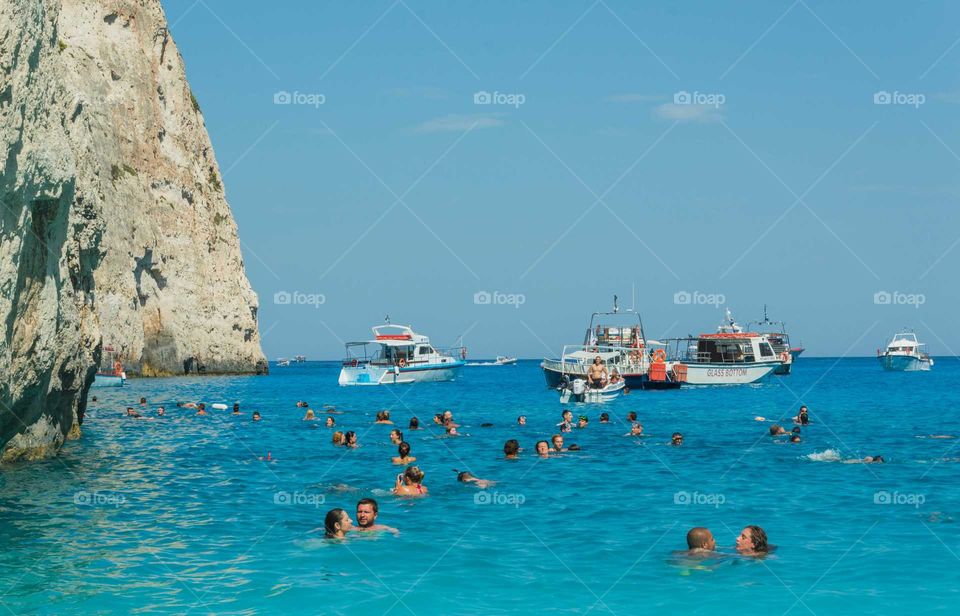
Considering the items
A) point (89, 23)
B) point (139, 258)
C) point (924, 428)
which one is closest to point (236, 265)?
point (139, 258)

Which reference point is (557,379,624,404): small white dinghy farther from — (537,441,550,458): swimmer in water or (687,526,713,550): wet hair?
(687,526,713,550): wet hair

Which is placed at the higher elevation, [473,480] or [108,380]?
[108,380]

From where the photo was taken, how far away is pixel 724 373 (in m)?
71.4

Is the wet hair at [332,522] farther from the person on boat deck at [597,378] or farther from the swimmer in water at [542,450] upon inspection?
the person on boat deck at [597,378]

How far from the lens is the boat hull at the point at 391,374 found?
74250 mm

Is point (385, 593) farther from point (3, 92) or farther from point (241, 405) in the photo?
point (241, 405)

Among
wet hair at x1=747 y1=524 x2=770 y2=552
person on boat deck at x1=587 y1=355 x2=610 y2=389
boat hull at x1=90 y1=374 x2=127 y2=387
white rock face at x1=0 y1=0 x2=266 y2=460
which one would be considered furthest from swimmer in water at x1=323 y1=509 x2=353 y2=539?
boat hull at x1=90 y1=374 x2=127 y2=387

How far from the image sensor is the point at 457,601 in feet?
38.2

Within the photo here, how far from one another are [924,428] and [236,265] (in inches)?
2881

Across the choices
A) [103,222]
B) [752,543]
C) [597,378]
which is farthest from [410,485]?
[597,378]

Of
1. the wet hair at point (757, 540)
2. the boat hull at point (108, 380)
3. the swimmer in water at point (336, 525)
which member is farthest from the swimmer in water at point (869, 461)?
the boat hull at point (108, 380)

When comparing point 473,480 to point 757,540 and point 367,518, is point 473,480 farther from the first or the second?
point 757,540

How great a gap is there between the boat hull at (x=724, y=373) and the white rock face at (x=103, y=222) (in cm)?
4221

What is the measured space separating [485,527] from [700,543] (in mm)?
3918
